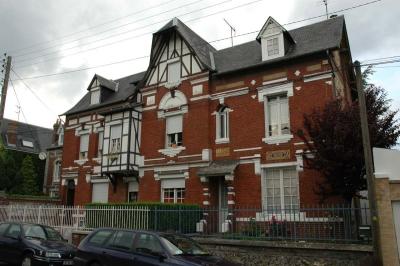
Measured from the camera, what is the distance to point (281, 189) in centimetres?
1739


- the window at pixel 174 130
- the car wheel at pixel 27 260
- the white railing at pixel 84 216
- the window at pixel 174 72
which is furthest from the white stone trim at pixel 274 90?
the car wheel at pixel 27 260

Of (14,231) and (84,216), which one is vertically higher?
(84,216)

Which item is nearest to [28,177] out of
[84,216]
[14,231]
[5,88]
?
[5,88]

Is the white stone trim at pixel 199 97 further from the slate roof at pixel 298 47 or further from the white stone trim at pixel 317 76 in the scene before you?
the white stone trim at pixel 317 76

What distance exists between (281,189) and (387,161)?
6407 millimetres

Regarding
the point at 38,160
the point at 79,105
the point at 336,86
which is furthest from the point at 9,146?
the point at 336,86

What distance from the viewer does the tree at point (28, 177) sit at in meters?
34.3

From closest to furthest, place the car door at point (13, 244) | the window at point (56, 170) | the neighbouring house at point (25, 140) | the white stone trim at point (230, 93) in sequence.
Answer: the car door at point (13, 244) → the white stone trim at point (230, 93) → the window at point (56, 170) → the neighbouring house at point (25, 140)

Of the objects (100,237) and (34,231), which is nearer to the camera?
(100,237)

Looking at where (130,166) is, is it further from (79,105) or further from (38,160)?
(38,160)

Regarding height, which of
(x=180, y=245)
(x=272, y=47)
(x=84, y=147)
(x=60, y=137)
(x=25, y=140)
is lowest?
(x=180, y=245)

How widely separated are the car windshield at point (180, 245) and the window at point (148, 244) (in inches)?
6.9

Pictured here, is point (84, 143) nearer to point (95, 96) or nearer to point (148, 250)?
point (95, 96)

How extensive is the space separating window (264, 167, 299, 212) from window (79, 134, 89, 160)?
13145 millimetres
